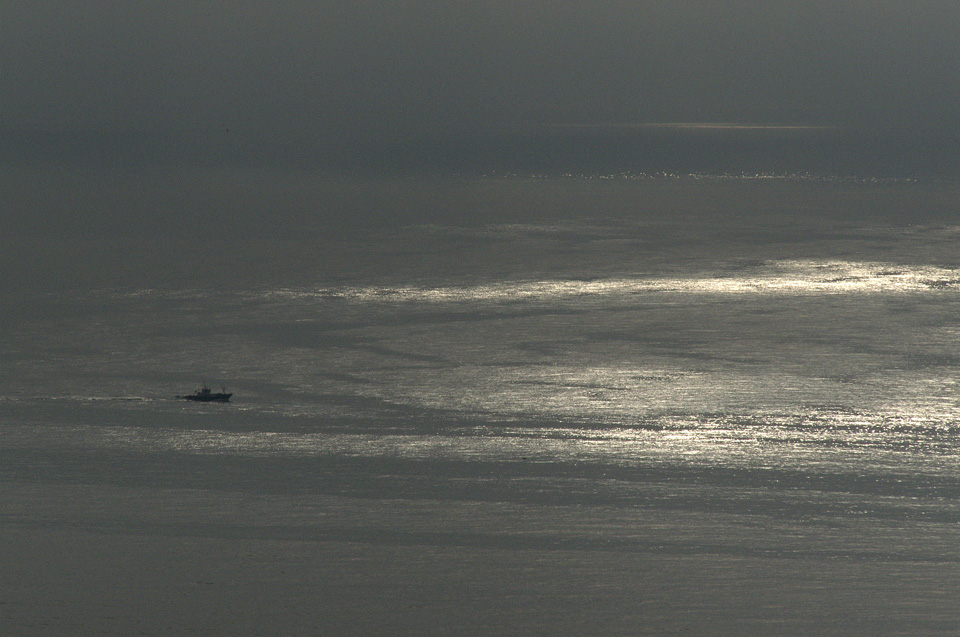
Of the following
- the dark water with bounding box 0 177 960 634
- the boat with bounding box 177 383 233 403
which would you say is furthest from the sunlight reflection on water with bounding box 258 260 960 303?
the boat with bounding box 177 383 233 403

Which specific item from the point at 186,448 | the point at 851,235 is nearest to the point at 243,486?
the point at 186,448

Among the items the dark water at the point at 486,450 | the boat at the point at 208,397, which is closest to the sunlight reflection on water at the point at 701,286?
the dark water at the point at 486,450

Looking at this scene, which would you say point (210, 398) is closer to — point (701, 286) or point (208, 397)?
point (208, 397)

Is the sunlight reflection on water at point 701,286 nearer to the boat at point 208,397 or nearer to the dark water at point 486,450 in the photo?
the dark water at point 486,450

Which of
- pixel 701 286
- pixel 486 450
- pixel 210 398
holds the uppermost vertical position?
pixel 701 286

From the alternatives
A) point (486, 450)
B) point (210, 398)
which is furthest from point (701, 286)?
point (210, 398)

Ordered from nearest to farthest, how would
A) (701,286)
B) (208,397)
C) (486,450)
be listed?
1. (486,450)
2. (208,397)
3. (701,286)

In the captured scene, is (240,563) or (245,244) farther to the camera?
Answer: (245,244)

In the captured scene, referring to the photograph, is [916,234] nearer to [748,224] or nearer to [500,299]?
[748,224]
